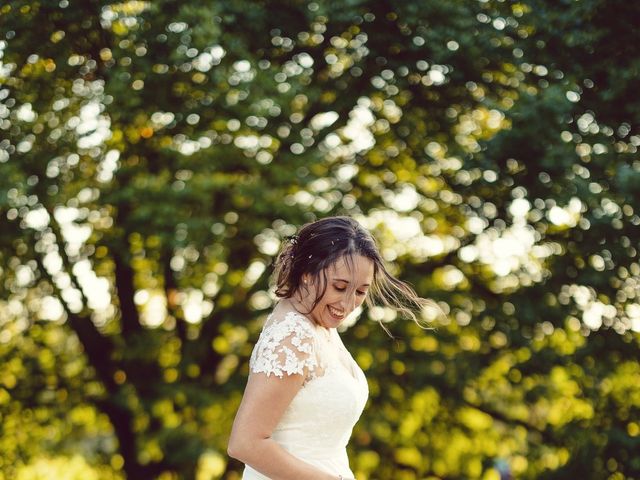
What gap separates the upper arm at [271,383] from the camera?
2449 millimetres

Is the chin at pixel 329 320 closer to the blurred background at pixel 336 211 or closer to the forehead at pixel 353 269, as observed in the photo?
the forehead at pixel 353 269

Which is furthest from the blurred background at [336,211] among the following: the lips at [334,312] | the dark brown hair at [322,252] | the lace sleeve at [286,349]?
the lace sleeve at [286,349]

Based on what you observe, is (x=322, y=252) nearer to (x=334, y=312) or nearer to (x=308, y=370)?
(x=334, y=312)

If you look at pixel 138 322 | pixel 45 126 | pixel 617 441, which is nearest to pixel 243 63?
pixel 45 126

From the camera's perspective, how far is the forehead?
265cm

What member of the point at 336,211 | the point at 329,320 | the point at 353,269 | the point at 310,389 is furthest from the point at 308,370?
the point at 336,211

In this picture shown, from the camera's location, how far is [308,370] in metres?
2.57

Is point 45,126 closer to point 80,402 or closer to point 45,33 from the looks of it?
point 45,33

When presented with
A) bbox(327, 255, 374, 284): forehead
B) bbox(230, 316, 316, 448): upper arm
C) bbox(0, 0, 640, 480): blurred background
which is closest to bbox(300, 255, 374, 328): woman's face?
bbox(327, 255, 374, 284): forehead

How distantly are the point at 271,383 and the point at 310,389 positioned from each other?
0.16 metres

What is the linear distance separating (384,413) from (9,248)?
3.60 metres

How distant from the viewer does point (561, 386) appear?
8.16 m

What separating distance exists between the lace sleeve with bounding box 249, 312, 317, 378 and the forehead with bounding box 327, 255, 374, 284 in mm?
167

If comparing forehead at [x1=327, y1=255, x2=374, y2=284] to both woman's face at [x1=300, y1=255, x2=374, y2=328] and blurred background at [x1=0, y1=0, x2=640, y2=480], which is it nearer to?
woman's face at [x1=300, y1=255, x2=374, y2=328]
